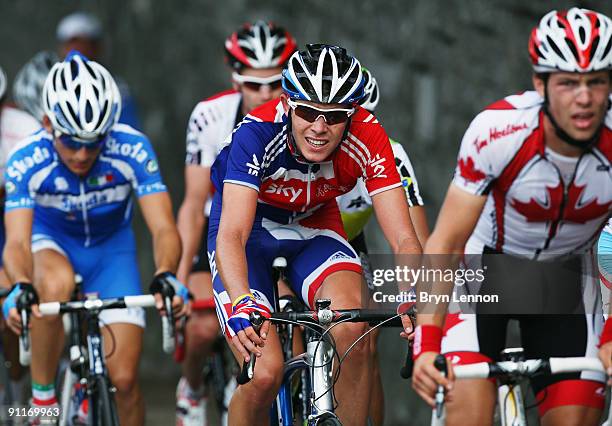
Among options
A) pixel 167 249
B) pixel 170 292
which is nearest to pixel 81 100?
pixel 167 249

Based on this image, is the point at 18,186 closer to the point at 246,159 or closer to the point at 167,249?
the point at 167,249

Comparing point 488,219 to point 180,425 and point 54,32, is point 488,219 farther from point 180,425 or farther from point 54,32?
point 54,32

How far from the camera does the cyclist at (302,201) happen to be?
5.69m

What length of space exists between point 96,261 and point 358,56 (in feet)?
11.0

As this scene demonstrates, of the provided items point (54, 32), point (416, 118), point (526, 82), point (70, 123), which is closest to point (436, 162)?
point (416, 118)

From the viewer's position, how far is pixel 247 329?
5.19 m

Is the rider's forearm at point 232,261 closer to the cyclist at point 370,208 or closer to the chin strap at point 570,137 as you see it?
the cyclist at point 370,208

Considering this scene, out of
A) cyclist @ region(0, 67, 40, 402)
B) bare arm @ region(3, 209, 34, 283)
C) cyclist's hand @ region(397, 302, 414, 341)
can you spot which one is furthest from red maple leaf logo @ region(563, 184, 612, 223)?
cyclist @ region(0, 67, 40, 402)

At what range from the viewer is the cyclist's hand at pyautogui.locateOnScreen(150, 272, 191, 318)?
6707 mm

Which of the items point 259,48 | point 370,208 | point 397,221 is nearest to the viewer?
point 397,221

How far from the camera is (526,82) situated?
329 inches

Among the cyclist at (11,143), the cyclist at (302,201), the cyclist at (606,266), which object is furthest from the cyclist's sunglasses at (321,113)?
the cyclist at (11,143)

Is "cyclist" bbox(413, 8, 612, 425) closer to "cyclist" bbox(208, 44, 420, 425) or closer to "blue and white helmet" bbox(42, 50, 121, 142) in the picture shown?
"cyclist" bbox(208, 44, 420, 425)

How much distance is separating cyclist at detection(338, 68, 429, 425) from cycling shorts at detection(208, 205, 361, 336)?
0.30 meters
